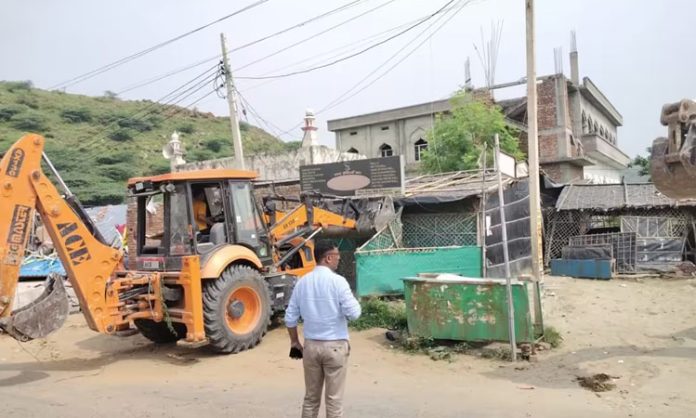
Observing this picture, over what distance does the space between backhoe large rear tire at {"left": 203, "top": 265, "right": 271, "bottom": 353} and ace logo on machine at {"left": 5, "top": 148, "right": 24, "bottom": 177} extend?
2.88m

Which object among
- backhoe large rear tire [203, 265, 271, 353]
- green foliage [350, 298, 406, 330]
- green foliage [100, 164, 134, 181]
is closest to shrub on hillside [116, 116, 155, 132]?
green foliage [100, 164, 134, 181]

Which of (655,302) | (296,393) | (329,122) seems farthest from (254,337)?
(329,122)

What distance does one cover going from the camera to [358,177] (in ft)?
45.6

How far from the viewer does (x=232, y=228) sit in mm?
8914

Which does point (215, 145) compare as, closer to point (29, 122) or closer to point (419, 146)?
point (29, 122)

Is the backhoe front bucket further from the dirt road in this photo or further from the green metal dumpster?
the green metal dumpster

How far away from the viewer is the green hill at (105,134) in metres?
39.4

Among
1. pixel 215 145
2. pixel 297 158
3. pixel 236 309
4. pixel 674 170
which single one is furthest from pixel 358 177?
pixel 215 145

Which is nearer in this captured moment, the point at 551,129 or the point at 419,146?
the point at 551,129

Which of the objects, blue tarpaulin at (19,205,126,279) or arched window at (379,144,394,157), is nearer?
blue tarpaulin at (19,205,126,279)

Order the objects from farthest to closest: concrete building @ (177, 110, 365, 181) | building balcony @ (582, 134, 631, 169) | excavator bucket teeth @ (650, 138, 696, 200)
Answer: building balcony @ (582, 134, 631, 169), concrete building @ (177, 110, 365, 181), excavator bucket teeth @ (650, 138, 696, 200)

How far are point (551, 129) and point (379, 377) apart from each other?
2105cm

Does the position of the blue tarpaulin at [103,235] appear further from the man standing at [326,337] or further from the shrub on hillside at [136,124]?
the shrub on hillside at [136,124]

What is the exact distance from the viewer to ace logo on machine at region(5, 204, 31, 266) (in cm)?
667
